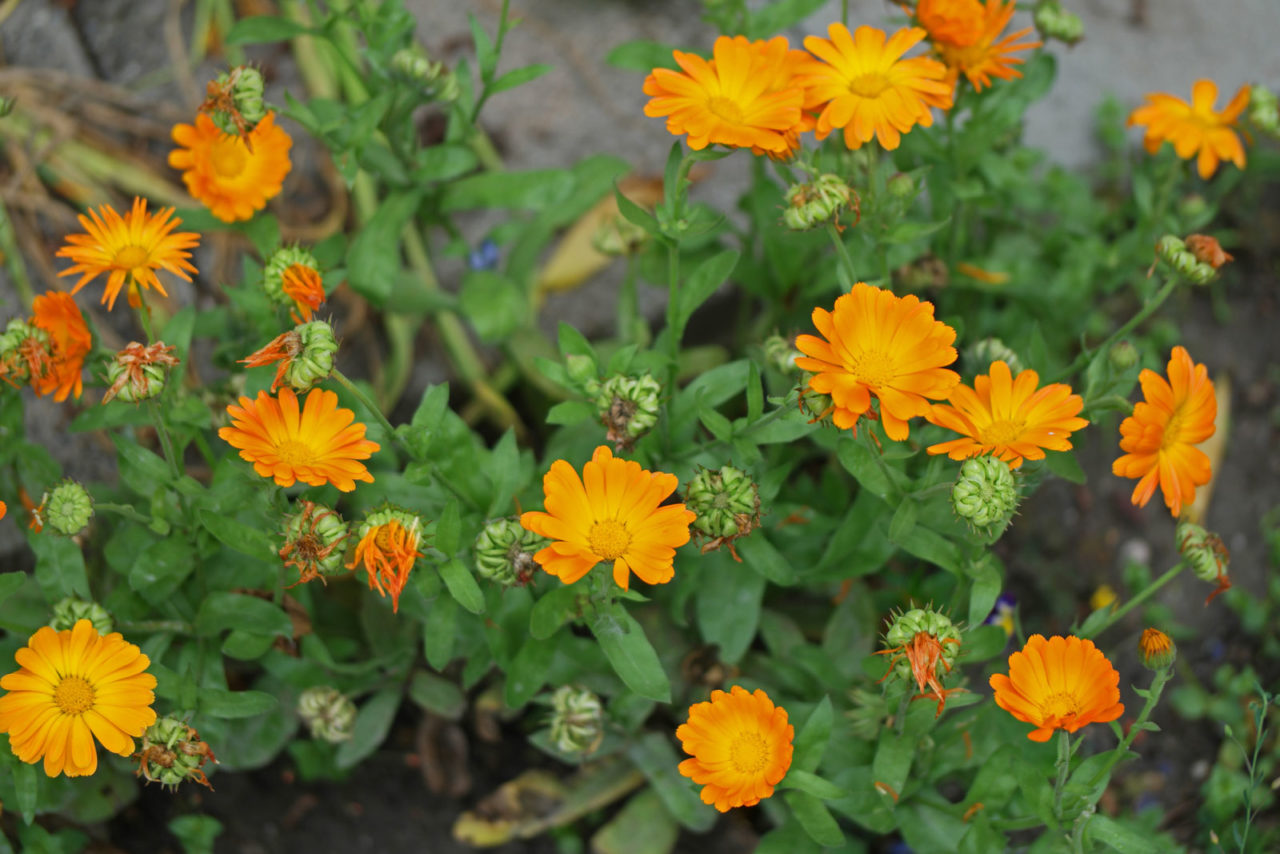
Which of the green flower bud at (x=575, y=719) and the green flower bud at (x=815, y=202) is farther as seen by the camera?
the green flower bud at (x=575, y=719)

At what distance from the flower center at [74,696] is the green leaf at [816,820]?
1.29 meters

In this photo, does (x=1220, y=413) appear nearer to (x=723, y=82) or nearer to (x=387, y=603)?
(x=723, y=82)

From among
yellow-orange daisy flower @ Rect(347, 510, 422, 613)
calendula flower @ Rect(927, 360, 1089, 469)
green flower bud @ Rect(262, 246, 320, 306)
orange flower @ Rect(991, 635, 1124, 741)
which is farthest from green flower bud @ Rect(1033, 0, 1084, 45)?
yellow-orange daisy flower @ Rect(347, 510, 422, 613)

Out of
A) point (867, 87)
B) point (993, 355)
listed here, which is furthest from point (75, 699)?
point (993, 355)

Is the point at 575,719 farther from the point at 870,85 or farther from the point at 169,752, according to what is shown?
the point at 870,85

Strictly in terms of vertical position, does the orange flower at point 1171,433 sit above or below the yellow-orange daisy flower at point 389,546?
below

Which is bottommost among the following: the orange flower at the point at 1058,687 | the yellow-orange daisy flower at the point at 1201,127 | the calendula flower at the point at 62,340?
the orange flower at the point at 1058,687

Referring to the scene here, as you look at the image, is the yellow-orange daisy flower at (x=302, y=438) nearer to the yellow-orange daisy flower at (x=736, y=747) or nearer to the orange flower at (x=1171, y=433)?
the yellow-orange daisy flower at (x=736, y=747)

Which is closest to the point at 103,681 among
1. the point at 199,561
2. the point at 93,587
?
the point at 199,561

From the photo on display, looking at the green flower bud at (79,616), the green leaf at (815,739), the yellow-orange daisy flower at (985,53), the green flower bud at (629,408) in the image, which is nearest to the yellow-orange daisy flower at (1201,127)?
the yellow-orange daisy flower at (985,53)

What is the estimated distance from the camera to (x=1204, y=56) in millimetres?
3961

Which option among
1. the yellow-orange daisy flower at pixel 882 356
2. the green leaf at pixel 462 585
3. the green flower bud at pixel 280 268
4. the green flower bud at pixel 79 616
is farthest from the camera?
the green flower bud at pixel 280 268

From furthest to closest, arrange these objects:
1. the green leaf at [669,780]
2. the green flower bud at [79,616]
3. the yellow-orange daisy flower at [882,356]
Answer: the green leaf at [669,780] < the green flower bud at [79,616] < the yellow-orange daisy flower at [882,356]

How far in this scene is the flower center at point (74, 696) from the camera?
1.93m
